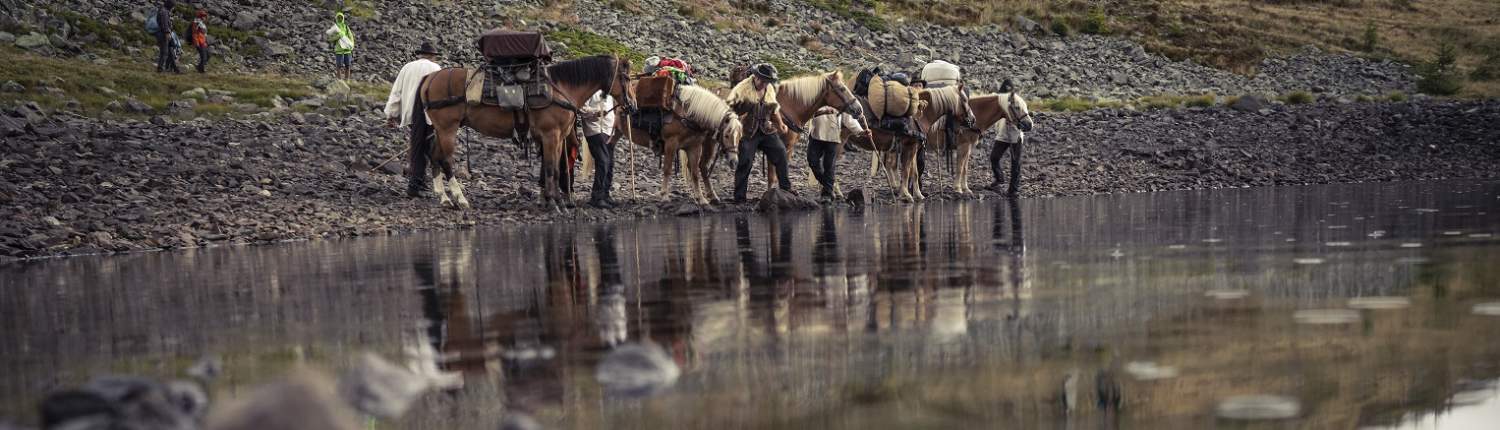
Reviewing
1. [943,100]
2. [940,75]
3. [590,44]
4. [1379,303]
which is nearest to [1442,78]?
[590,44]

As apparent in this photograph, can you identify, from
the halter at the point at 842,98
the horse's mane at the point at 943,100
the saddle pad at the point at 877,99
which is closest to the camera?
the halter at the point at 842,98

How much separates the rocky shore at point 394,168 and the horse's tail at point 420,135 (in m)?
0.52

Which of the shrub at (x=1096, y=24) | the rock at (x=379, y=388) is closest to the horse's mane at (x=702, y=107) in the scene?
the rock at (x=379, y=388)

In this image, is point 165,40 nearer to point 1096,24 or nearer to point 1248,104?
point 1248,104

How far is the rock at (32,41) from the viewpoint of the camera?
109 ft

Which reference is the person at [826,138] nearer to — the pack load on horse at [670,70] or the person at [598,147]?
the pack load on horse at [670,70]

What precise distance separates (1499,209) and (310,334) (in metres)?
14.4

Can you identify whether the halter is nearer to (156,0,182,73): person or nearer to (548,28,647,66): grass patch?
(156,0,182,73): person

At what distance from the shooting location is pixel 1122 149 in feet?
108

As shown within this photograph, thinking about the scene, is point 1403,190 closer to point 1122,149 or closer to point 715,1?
point 1122,149

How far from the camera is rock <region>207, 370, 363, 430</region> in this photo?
4.21 m

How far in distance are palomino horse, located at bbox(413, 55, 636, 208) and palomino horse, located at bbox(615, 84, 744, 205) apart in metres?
1.01

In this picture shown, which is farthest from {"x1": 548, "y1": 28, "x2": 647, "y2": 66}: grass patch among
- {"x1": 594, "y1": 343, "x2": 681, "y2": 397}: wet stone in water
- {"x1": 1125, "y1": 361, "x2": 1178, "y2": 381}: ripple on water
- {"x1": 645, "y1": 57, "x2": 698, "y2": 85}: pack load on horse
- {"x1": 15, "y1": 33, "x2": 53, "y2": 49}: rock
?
{"x1": 1125, "y1": 361, "x2": 1178, "y2": 381}: ripple on water

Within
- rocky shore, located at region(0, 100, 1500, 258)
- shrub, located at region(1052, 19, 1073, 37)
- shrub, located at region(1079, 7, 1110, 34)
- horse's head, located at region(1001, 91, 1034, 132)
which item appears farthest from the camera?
shrub, located at region(1079, 7, 1110, 34)
